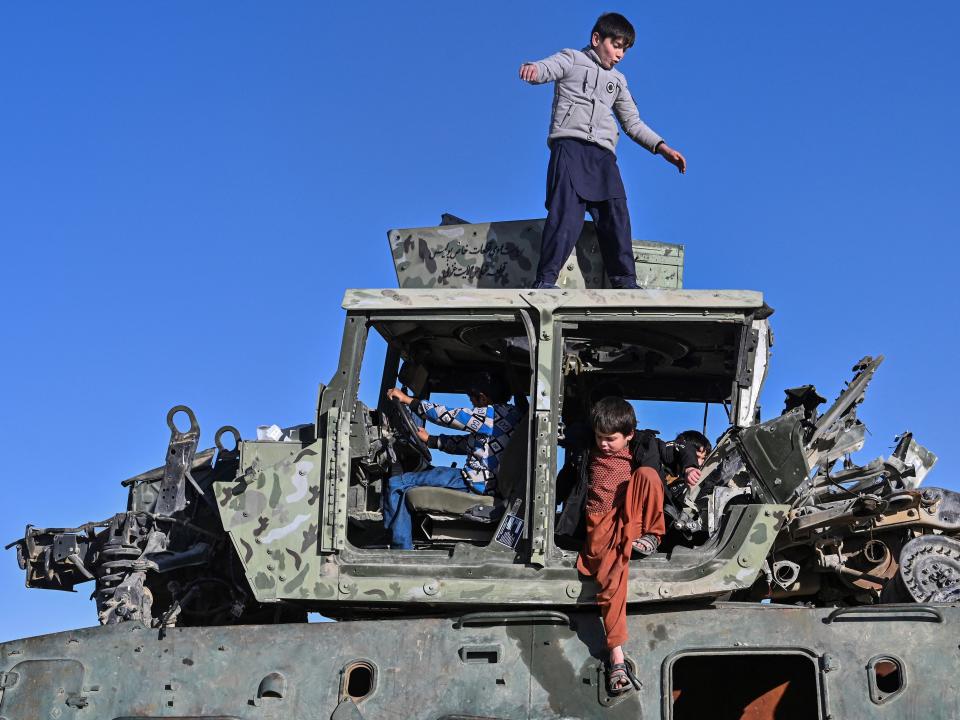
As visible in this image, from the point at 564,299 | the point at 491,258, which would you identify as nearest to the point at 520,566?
the point at 564,299

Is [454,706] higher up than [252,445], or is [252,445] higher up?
[252,445]

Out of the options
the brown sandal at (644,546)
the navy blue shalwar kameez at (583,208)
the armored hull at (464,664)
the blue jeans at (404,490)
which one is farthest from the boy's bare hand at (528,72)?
the armored hull at (464,664)

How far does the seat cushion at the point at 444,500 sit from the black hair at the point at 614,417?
35.5 inches

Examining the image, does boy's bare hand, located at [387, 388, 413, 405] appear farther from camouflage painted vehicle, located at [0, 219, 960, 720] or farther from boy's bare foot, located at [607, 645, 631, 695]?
boy's bare foot, located at [607, 645, 631, 695]

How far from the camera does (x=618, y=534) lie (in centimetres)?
742

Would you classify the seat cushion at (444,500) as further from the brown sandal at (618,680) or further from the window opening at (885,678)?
the window opening at (885,678)

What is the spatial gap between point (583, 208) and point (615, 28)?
125 cm

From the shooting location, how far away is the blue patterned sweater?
8391 millimetres

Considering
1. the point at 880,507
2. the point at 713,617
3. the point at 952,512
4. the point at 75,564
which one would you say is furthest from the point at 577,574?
the point at 75,564

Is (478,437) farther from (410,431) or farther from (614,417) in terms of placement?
(614,417)

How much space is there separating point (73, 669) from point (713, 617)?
337cm

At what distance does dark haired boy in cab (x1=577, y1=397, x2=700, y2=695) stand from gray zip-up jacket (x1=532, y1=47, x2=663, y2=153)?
1.97 meters

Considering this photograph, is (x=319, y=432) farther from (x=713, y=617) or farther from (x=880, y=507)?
(x=880, y=507)

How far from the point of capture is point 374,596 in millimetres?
7496
